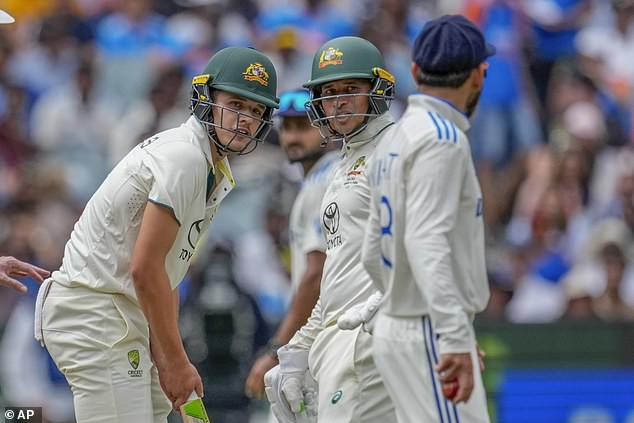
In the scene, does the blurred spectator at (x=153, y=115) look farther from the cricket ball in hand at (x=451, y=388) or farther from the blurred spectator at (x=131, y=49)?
the cricket ball in hand at (x=451, y=388)

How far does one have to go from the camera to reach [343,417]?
537 cm

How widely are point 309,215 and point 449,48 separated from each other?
284 cm

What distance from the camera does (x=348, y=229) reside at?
5.48 m

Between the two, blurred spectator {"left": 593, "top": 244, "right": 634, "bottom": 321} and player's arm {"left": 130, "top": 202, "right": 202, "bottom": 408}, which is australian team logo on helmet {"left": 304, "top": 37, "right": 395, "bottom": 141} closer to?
player's arm {"left": 130, "top": 202, "right": 202, "bottom": 408}

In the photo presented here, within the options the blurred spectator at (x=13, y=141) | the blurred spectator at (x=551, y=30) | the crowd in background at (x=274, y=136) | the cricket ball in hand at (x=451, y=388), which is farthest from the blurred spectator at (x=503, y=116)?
the cricket ball in hand at (x=451, y=388)

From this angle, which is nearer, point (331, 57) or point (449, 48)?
point (449, 48)

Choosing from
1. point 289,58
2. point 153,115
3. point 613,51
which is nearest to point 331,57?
point 153,115

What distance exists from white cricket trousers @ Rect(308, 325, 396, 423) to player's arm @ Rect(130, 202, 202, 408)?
1.91 feet

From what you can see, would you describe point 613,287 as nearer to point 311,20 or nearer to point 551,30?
point 551,30

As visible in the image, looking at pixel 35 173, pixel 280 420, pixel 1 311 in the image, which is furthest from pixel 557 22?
pixel 280 420

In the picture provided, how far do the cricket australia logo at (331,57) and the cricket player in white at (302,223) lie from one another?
2.87 ft

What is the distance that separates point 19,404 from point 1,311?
3.04ft

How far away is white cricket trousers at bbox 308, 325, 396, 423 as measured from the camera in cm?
531

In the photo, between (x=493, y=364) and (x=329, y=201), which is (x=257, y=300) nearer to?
(x=493, y=364)
